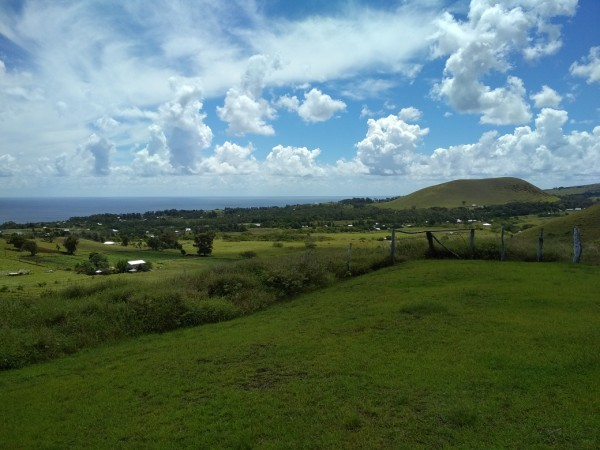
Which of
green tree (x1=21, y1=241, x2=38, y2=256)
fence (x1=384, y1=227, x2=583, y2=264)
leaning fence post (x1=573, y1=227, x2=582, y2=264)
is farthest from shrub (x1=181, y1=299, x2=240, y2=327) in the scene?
green tree (x1=21, y1=241, x2=38, y2=256)

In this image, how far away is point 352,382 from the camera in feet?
30.3

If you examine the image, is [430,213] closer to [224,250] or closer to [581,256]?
[224,250]

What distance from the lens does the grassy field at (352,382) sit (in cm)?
730

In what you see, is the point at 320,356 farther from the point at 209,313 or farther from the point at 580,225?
the point at 580,225

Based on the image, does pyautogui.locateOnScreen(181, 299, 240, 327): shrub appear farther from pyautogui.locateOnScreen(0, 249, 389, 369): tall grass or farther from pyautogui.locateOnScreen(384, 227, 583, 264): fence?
pyautogui.locateOnScreen(384, 227, 583, 264): fence

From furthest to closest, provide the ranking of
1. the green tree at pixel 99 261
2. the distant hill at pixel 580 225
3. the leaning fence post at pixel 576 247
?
1. the green tree at pixel 99 261
2. the distant hill at pixel 580 225
3. the leaning fence post at pixel 576 247

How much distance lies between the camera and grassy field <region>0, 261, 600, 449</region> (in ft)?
24.0

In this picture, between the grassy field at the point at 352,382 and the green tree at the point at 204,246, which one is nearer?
the grassy field at the point at 352,382

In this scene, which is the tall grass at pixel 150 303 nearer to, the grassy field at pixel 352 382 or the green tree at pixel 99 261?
the grassy field at pixel 352 382

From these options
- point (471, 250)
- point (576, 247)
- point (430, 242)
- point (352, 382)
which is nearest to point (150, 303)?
point (352, 382)

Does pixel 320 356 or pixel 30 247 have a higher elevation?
pixel 320 356

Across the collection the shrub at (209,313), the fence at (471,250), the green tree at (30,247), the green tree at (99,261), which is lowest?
the green tree at (99,261)

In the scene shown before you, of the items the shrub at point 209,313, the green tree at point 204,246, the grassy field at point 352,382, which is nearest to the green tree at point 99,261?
the green tree at point 204,246

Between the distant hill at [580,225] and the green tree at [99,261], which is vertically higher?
the distant hill at [580,225]
